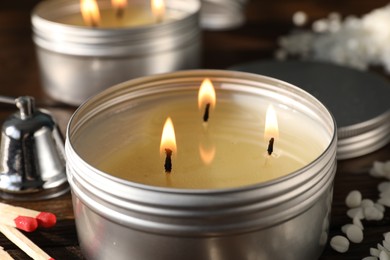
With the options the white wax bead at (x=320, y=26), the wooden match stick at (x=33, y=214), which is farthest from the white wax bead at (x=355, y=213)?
the white wax bead at (x=320, y=26)

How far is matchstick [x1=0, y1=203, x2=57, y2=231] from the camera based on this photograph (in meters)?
0.79

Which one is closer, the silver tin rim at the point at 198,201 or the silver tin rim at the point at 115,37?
the silver tin rim at the point at 198,201

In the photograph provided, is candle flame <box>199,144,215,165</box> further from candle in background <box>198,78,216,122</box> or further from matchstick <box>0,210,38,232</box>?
matchstick <box>0,210,38,232</box>

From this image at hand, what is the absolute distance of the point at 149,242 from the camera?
0.64 m

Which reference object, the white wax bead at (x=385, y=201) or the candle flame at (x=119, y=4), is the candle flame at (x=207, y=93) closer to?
the white wax bead at (x=385, y=201)

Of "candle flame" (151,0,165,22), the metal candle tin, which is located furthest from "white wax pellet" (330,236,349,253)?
"candle flame" (151,0,165,22)

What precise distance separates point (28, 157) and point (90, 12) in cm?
35

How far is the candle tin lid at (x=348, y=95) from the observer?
0.95 meters

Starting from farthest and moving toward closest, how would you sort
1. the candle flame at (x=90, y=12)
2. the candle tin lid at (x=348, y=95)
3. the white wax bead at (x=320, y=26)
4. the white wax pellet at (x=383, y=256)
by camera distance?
the white wax bead at (x=320, y=26) → the candle flame at (x=90, y=12) → the candle tin lid at (x=348, y=95) → the white wax pellet at (x=383, y=256)

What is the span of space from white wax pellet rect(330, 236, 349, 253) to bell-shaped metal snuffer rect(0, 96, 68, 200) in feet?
1.15

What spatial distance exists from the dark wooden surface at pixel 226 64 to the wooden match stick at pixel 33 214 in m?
0.01

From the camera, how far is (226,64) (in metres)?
1.23

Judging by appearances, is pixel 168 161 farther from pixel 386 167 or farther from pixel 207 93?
pixel 386 167

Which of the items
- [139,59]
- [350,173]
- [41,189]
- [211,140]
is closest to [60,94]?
[139,59]
